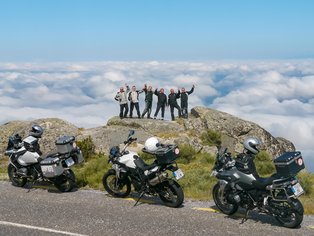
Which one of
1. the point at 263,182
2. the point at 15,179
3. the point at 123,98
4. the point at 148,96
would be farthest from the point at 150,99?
the point at 263,182

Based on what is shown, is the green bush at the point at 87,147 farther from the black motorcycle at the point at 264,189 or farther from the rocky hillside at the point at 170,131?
the black motorcycle at the point at 264,189

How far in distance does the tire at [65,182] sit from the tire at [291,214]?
560cm

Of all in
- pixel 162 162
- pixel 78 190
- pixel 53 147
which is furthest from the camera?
pixel 53 147

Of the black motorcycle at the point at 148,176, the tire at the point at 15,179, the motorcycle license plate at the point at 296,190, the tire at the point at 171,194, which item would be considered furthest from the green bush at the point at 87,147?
the motorcycle license plate at the point at 296,190

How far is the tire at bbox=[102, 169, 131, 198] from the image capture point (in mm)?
11367

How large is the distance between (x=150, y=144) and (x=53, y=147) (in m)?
12.8

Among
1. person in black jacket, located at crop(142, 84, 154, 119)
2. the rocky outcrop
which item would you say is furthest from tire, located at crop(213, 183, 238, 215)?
person in black jacket, located at crop(142, 84, 154, 119)

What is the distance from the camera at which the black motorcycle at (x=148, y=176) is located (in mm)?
10352

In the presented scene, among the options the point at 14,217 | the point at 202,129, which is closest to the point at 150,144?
the point at 14,217

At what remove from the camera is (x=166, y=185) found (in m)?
10.5

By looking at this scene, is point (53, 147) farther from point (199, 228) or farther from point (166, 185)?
point (199, 228)

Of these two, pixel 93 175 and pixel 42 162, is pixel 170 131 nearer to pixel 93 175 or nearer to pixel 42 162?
pixel 93 175

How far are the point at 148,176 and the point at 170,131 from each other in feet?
52.1

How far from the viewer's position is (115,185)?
1148 cm
